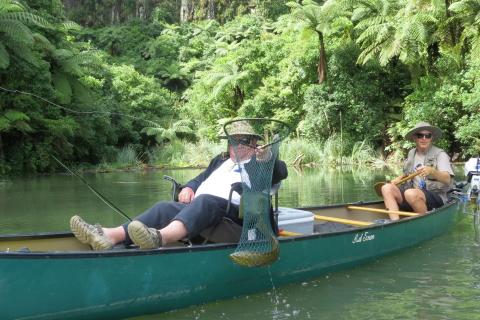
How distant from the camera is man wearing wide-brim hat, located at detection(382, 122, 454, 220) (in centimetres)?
670

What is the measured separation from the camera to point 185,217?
4438 mm

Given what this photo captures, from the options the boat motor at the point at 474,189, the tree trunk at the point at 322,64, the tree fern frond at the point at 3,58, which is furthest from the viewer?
the tree trunk at the point at 322,64

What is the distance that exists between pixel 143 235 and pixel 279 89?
2216 cm

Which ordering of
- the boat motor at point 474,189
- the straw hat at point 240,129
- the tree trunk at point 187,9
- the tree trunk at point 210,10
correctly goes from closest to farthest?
1. the straw hat at point 240,129
2. the boat motor at point 474,189
3. the tree trunk at point 210,10
4. the tree trunk at point 187,9

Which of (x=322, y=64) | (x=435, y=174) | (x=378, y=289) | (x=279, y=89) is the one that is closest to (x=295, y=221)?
(x=378, y=289)

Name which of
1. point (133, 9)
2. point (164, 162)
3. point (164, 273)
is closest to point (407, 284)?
point (164, 273)

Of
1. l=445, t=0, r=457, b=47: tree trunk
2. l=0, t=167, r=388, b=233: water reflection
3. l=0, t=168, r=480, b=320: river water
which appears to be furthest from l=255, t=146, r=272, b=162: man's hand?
l=445, t=0, r=457, b=47: tree trunk

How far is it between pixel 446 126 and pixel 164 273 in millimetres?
17147

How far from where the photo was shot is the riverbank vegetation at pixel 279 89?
18.8 metres

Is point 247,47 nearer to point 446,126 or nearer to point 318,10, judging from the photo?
point 318,10

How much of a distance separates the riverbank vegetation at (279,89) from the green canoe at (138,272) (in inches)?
423

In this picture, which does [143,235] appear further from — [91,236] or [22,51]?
[22,51]

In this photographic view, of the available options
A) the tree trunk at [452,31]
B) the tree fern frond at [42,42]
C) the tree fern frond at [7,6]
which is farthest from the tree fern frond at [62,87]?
the tree trunk at [452,31]

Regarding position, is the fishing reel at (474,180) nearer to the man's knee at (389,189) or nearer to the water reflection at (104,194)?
the man's knee at (389,189)
